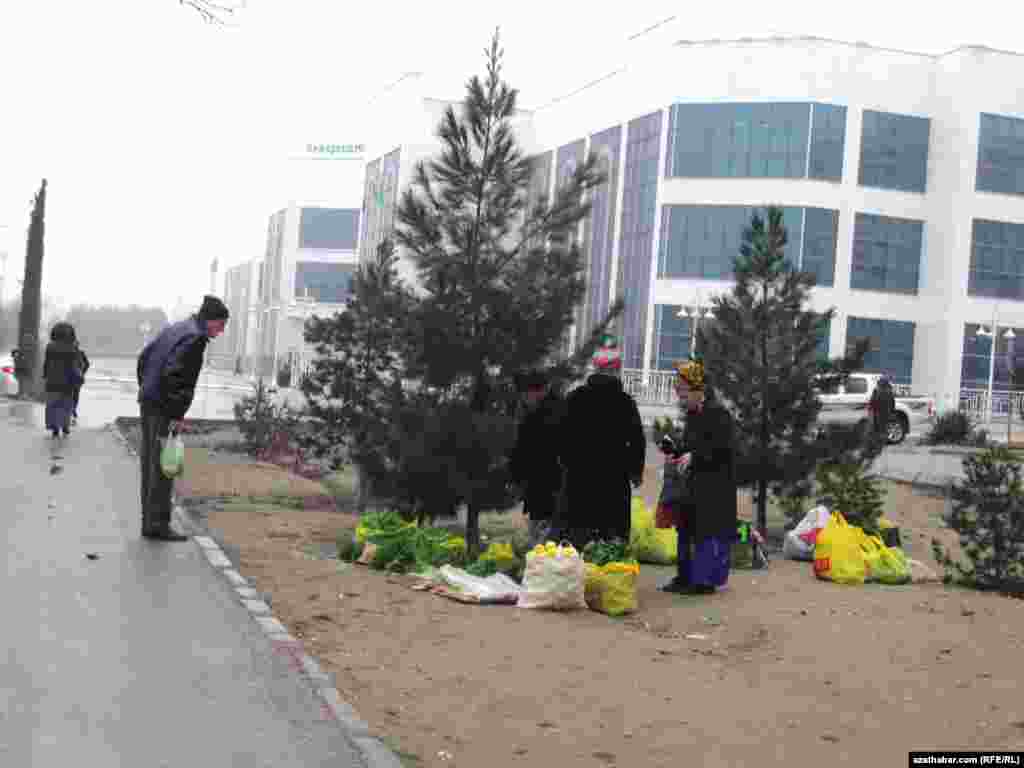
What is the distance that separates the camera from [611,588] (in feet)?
35.2

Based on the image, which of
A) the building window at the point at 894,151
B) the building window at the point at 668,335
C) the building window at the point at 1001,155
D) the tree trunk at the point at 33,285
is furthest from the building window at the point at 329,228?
the tree trunk at the point at 33,285

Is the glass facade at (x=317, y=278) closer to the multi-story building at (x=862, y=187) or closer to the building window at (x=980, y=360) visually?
the multi-story building at (x=862, y=187)

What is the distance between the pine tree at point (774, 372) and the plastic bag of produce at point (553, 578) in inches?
264

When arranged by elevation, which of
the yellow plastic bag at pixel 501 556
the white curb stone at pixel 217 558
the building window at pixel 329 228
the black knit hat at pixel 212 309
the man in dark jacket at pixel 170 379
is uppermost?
the building window at pixel 329 228

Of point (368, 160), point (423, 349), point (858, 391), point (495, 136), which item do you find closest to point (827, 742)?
point (423, 349)

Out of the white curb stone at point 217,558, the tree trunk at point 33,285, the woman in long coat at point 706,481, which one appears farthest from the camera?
the tree trunk at point 33,285

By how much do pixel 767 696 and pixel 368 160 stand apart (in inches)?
3448

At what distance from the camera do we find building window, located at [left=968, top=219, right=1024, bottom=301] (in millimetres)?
57500

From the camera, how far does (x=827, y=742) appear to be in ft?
23.6

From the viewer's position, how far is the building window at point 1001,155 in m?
57.1

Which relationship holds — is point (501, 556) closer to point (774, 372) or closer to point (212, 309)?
point (212, 309)

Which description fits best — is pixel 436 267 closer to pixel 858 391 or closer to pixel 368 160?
pixel 858 391

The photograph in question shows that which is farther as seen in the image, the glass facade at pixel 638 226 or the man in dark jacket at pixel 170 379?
the glass facade at pixel 638 226

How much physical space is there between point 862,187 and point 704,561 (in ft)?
155
